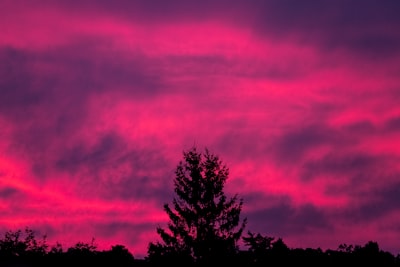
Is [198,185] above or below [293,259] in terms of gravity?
above

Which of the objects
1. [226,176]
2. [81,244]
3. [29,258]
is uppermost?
[226,176]

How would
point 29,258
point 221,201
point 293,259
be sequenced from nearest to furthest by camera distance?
point 29,258 < point 293,259 < point 221,201

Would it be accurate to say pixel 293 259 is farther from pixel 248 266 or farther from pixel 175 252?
pixel 175 252

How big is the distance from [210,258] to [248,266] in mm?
5501

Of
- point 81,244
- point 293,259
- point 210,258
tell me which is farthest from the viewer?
point 81,244

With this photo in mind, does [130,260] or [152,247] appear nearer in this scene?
[130,260]

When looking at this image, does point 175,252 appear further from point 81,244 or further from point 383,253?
point 383,253

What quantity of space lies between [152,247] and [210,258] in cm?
818

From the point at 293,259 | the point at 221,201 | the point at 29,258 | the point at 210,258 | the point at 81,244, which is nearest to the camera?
the point at 29,258

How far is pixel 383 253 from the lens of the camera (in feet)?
190

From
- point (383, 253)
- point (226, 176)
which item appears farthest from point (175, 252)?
point (383, 253)

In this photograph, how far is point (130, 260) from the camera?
182 feet

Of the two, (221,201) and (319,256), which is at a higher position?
(221,201)

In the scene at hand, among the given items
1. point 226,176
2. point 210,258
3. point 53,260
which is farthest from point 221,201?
point 53,260
